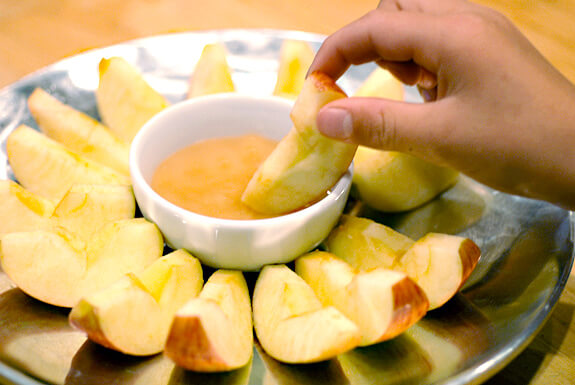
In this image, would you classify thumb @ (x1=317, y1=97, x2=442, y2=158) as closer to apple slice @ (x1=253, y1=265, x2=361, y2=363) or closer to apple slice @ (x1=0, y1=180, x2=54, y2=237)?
apple slice @ (x1=253, y1=265, x2=361, y2=363)

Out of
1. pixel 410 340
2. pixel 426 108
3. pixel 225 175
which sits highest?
pixel 426 108

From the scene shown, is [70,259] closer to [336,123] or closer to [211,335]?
[211,335]

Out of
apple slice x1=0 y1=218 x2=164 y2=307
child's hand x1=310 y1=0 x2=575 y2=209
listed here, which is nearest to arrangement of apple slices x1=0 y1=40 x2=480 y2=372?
apple slice x1=0 y1=218 x2=164 y2=307

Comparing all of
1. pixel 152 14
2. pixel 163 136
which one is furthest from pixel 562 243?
pixel 152 14

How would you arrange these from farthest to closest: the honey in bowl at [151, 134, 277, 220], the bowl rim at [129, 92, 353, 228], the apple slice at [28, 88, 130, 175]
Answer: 1. the apple slice at [28, 88, 130, 175]
2. the honey in bowl at [151, 134, 277, 220]
3. the bowl rim at [129, 92, 353, 228]

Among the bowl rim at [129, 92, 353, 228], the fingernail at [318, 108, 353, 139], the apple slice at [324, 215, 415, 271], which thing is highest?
the fingernail at [318, 108, 353, 139]

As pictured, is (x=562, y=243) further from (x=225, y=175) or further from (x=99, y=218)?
(x=99, y=218)

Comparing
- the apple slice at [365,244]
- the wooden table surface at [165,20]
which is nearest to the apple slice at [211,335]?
the apple slice at [365,244]
